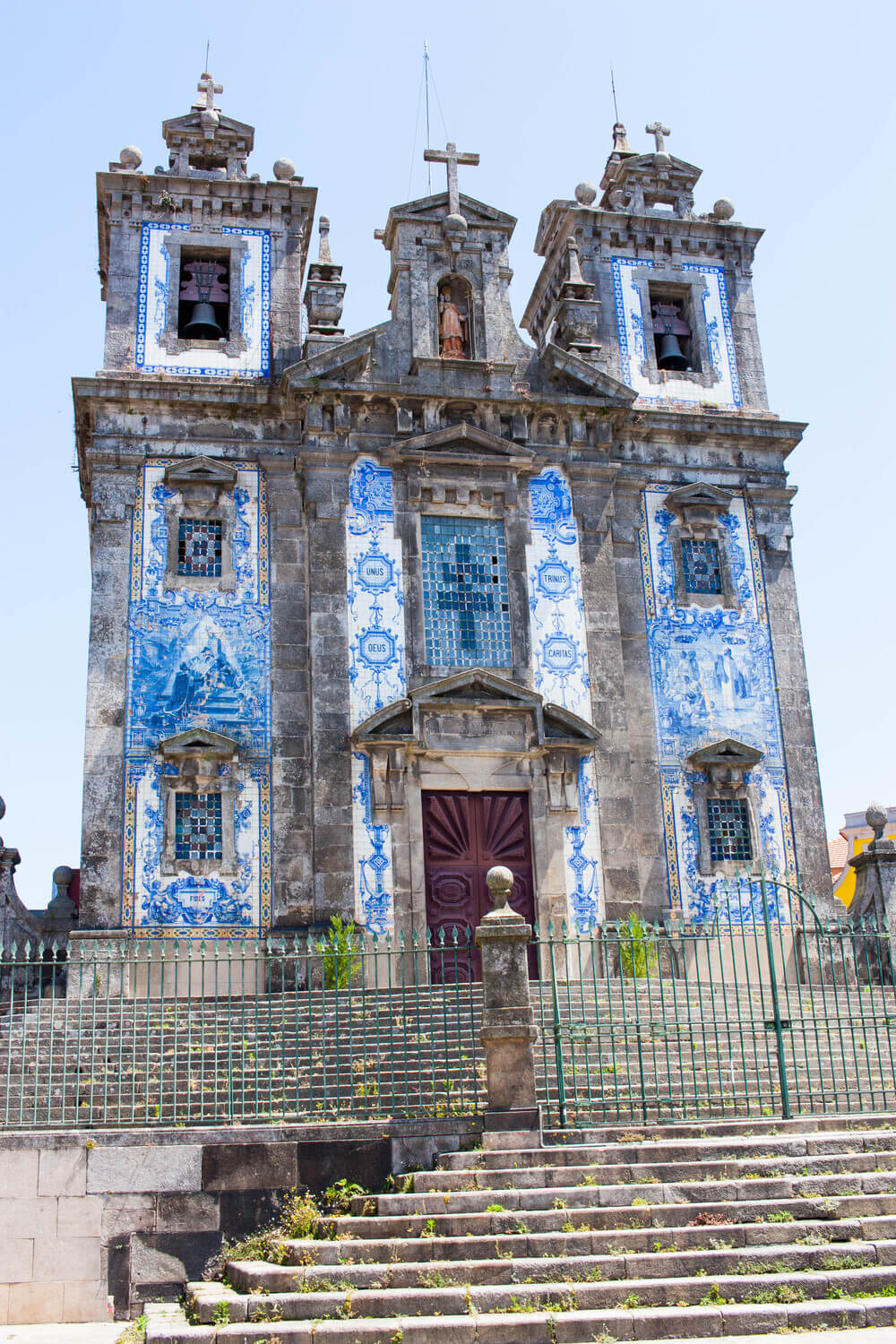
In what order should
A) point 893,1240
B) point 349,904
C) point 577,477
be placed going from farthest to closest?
1. point 577,477
2. point 349,904
3. point 893,1240

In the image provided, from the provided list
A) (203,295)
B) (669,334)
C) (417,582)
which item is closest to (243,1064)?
(417,582)

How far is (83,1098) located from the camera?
40.0ft

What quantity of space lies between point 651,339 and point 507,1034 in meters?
13.9

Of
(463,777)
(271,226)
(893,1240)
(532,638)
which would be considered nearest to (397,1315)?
(893,1240)

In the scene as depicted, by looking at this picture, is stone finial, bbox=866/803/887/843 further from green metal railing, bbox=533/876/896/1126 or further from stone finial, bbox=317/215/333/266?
stone finial, bbox=317/215/333/266

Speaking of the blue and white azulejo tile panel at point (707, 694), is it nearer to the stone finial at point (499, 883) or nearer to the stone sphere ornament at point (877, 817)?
the stone sphere ornament at point (877, 817)

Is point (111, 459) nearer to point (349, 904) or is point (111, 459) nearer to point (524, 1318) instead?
point (349, 904)

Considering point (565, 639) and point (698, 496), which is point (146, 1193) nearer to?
point (565, 639)

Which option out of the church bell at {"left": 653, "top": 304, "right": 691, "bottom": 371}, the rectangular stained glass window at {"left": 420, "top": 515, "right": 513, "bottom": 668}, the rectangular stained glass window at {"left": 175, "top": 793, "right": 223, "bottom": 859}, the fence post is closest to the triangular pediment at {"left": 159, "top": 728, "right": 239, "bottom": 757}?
the rectangular stained glass window at {"left": 175, "top": 793, "right": 223, "bottom": 859}

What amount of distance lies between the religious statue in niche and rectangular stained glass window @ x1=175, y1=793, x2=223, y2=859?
284 inches

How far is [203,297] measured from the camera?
69.4 ft

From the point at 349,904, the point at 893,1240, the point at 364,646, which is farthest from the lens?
the point at 364,646

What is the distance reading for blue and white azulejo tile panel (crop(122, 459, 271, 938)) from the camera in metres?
17.7

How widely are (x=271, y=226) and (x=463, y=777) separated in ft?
30.1
